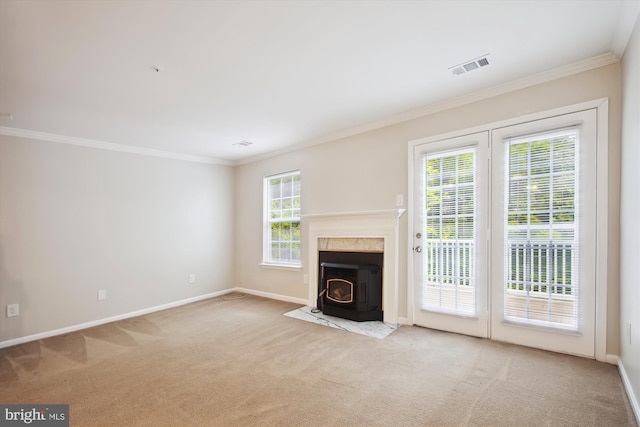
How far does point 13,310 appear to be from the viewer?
10.7ft

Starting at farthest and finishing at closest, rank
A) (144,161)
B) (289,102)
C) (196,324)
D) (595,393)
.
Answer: (144,161), (196,324), (289,102), (595,393)

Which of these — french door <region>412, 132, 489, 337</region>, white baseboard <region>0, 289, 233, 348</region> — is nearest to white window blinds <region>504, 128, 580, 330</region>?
french door <region>412, 132, 489, 337</region>

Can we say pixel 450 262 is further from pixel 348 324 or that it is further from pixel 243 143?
pixel 243 143

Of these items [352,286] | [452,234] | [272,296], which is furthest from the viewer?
[272,296]

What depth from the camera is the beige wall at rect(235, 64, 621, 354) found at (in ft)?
7.57

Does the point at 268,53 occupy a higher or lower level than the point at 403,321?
higher

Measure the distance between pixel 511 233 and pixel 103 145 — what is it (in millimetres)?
4898

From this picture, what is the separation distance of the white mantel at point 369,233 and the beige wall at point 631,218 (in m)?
1.80

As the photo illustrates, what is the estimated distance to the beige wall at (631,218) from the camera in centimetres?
177

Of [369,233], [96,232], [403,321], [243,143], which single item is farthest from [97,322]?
[403,321]

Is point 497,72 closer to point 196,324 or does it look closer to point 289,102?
point 289,102

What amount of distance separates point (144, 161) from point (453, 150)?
4158 millimetres

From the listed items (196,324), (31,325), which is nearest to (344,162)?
(196,324)

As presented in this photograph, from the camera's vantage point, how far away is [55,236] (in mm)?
3582
